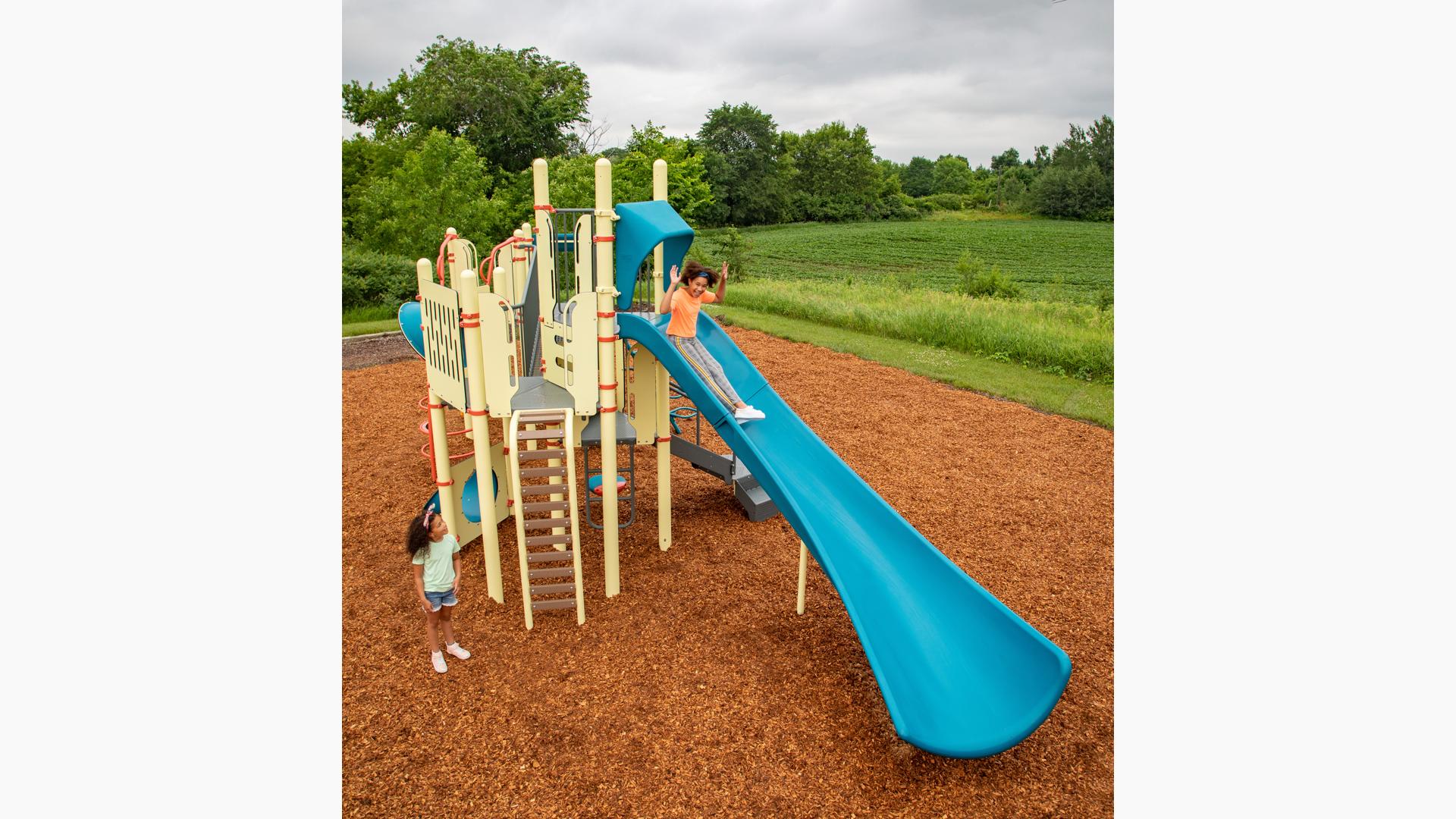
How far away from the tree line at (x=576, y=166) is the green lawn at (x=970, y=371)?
1000cm

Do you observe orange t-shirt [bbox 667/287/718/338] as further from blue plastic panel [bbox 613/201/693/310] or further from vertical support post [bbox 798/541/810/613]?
vertical support post [bbox 798/541/810/613]

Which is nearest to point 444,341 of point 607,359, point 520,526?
point 607,359

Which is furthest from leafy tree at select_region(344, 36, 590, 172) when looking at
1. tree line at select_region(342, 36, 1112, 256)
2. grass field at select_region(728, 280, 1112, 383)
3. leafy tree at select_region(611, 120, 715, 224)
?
grass field at select_region(728, 280, 1112, 383)

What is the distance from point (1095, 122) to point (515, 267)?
159 feet

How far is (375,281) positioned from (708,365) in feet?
51.8

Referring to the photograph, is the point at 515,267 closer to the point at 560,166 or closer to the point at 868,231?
the point at 560,166

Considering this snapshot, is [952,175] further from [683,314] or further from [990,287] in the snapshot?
[683,314]

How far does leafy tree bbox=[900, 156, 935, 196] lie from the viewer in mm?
79375

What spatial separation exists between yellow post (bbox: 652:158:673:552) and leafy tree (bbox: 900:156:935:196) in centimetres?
7533

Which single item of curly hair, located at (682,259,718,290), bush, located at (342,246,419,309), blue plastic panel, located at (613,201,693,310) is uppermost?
bush, located at (342,246,419,309)

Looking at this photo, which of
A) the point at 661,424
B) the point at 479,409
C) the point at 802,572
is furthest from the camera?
the point at 661,424

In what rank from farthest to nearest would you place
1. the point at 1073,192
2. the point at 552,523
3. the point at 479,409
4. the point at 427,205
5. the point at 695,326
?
the point at 1073,192, the point at 427,205, the point at 695,326, the point at 552,523, the point at 479,409

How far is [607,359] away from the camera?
20.3 feet

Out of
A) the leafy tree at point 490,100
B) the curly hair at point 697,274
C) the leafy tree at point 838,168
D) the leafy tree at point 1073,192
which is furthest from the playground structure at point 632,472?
the leafy tree at point 838,168
